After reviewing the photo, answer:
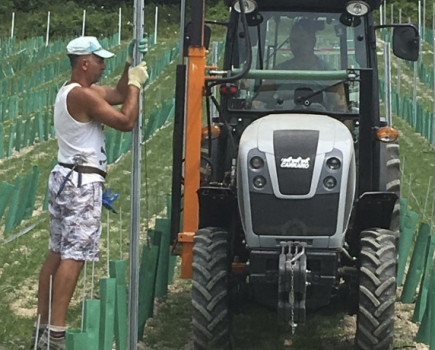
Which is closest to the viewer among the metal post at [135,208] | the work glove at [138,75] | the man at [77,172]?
the metal post at [135,208]

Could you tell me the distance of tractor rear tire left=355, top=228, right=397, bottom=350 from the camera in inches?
213

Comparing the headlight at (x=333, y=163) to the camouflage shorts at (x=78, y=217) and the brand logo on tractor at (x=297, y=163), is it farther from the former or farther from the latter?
the camouflage shorts at (x=78, y=217)

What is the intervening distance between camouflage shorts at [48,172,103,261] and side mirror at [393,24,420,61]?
6.82ft

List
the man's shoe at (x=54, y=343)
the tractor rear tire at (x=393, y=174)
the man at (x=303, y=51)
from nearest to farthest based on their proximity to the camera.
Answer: the man's shoe at (x=54, y=343), the man at (x=303, y=51), the tractor rear tire at (x=393, y=174)

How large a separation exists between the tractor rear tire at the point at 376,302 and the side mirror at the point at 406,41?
1.56 m

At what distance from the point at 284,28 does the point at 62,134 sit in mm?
1669

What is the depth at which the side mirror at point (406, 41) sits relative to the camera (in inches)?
254

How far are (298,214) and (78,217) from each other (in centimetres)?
114

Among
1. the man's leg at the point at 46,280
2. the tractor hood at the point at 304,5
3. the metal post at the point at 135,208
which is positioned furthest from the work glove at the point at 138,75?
the tractor hood at the point at 304,5

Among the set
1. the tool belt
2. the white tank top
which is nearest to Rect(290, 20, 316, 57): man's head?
the white tank top

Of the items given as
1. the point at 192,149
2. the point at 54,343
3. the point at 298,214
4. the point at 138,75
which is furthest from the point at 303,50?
the point at 54,343

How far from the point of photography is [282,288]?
5258 mm

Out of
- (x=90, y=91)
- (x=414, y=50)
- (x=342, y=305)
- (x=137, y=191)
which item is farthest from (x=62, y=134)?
(x=414, y=50)

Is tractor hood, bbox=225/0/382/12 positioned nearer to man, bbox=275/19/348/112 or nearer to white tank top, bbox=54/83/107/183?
man, bbox=275/19/348/112
